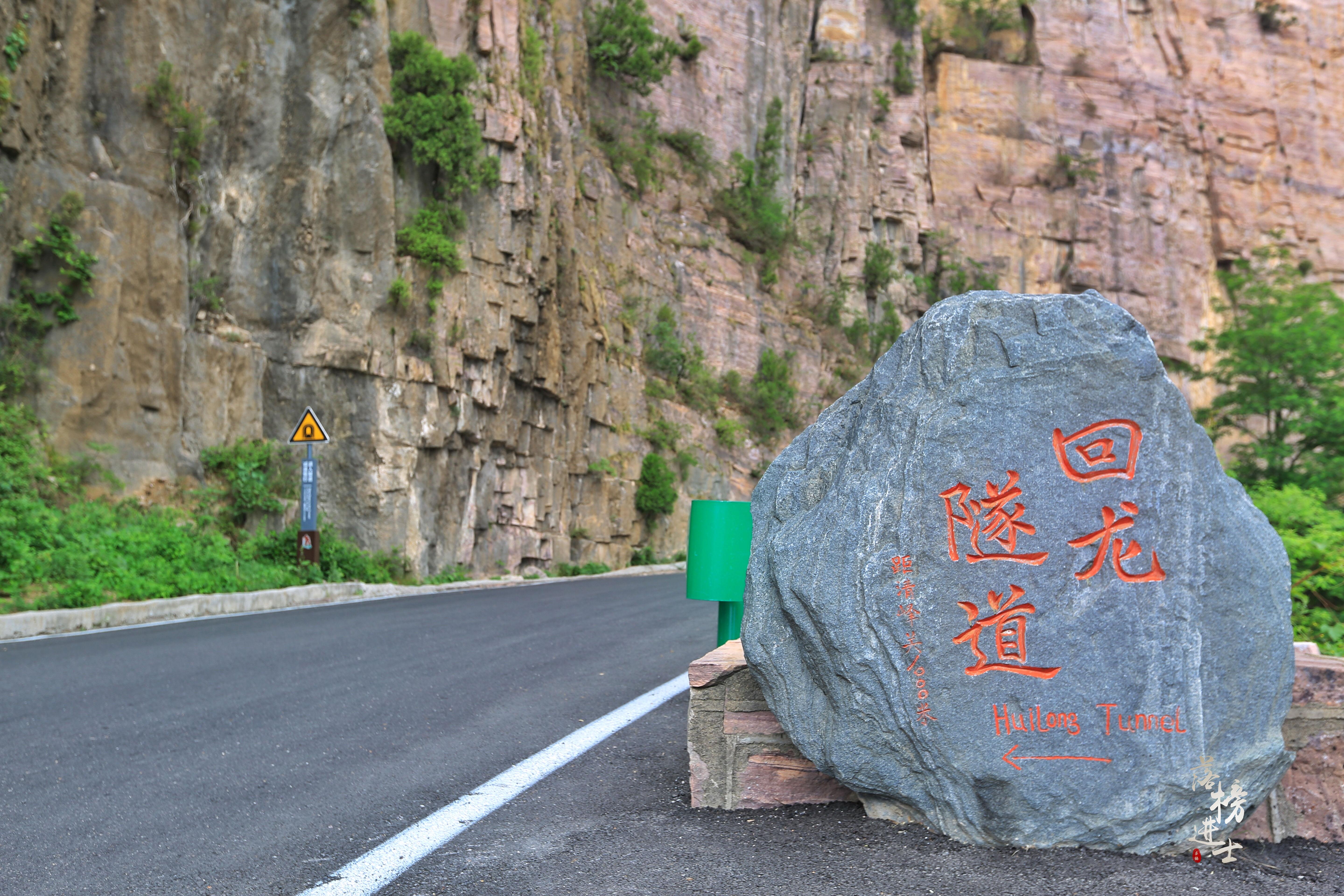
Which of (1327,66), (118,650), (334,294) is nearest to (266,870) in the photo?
(118,650)

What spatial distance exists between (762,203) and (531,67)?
60.4 feet

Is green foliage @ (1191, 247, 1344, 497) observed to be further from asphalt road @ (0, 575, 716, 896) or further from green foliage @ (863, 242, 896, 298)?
green foliage @ (863, 242, 896, 298)

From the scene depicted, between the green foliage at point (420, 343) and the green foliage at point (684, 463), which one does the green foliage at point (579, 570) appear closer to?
the green foliage at point (684, 463)

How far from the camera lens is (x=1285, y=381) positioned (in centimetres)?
2270

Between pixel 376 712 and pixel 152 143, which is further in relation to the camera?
pixel 152 143

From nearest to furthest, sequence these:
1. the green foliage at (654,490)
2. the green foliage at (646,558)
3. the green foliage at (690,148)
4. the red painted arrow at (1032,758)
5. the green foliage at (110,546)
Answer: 1. the red painted arrow at (1032,758)
2. the green foliage at (110,546)
3. the green foliage at (646,558)
4. the green foliage at (654,490)
5. the green foliage at (690,148)

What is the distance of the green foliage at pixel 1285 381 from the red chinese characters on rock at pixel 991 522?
17.6 m

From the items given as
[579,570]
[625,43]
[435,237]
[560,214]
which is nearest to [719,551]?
[435,237]

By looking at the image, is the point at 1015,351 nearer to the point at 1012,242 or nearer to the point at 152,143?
the point at 152,143

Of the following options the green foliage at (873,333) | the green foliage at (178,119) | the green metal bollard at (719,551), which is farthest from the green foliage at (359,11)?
the green foliage at (873,333)

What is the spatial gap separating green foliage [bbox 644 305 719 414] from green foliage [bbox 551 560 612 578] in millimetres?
9196

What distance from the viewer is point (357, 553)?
1831 cm

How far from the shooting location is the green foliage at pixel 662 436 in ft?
110

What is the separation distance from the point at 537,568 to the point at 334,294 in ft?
30.6
